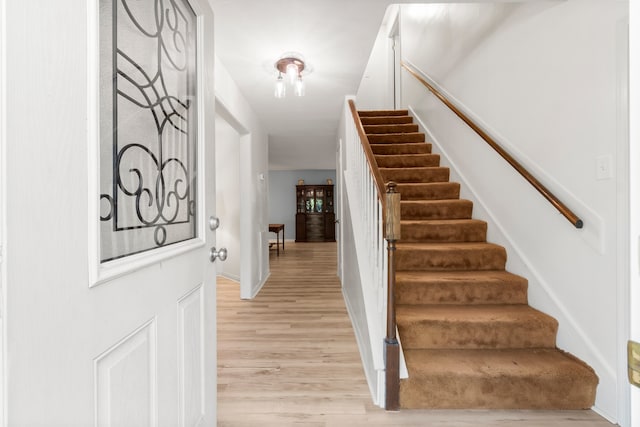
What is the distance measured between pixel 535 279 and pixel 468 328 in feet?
2.07

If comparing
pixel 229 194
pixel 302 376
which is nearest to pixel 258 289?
pixel 229 194

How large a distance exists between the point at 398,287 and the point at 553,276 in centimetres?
95

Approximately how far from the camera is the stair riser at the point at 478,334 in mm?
1667

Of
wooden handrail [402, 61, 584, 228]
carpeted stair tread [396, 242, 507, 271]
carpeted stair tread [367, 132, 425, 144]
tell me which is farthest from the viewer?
carpeted stair tread [367, 132, 425, 144]

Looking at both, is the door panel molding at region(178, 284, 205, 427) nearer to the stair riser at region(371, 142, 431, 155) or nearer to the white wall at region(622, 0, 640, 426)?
the white wall at region(622, 0, 640, 426)

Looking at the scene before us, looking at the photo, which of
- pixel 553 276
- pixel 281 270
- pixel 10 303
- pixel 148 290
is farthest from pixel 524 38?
pixel 281 270

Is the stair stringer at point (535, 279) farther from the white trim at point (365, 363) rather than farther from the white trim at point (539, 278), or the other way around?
the white trim at point (365, 363)

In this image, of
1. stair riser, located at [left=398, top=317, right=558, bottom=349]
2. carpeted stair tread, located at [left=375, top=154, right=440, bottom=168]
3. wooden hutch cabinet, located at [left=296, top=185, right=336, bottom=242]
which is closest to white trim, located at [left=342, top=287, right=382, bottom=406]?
stair riser, located at [left=398, top=317, right=558, bottom=349]

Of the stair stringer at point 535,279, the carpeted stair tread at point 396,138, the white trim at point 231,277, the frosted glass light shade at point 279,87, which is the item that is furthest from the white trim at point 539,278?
the white trim at point 231,277

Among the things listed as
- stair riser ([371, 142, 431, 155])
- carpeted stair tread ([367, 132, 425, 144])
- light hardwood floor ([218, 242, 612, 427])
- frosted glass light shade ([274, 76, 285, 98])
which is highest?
frosted glass light shade ([274, 76, 285, 98])

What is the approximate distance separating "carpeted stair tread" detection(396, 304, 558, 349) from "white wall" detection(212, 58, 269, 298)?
219cm

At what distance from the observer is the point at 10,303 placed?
0.40m

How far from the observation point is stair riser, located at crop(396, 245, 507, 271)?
2127 mm

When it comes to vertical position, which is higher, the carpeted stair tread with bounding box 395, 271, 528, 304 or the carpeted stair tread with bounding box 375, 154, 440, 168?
the carpeted stair tread with bounding box 375, 154, 440, 168
